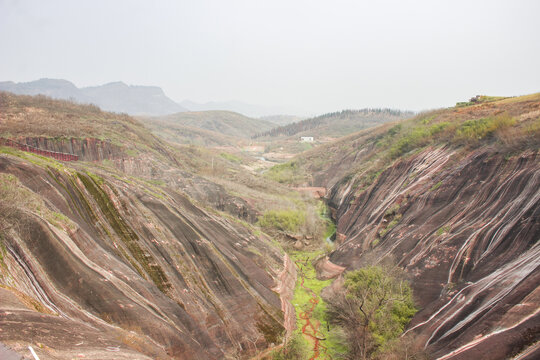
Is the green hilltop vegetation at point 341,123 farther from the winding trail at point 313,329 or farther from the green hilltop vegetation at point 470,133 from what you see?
the winding trail at point 313,329

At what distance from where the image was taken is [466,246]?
1616cm

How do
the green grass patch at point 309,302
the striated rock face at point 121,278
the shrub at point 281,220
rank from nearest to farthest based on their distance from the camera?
the striated rock face at point 121,278
the green grass patch at point 309,302
the shrub at point 281,220

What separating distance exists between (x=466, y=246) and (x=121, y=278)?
53.2ft

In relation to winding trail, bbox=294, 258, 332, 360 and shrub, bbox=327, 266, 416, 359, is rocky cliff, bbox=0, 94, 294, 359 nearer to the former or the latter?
winding trail, bbox=294, 258, 332, 360

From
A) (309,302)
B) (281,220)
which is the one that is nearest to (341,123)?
(281,220)

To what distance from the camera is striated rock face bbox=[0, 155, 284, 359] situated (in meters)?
8.62

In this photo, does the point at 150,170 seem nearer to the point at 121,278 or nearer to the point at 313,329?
the point at 121,278

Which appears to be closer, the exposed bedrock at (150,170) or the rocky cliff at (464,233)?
the rocky cliff at (464,233)

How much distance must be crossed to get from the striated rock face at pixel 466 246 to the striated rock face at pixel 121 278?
757cm

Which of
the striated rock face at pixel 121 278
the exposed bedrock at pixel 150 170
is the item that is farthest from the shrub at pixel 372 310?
the exposed bedrock at pixel 150 170

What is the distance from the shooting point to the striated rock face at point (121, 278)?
8617mm

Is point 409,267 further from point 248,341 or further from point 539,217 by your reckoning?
point 248,341

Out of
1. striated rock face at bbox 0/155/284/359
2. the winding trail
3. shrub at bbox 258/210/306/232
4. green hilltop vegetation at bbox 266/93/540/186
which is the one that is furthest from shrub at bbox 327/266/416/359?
shrub at bbox 258/210/306/232

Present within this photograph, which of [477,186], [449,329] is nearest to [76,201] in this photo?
[449,329]
